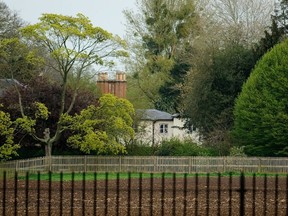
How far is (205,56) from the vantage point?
57094 millimetres

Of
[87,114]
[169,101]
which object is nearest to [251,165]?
[87,114]

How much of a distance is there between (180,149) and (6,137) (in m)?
11.7

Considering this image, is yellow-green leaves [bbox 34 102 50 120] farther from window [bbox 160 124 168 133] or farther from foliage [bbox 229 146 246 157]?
window [bbox 160 124 168 133]

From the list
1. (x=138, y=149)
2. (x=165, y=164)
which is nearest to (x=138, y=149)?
(x=138, y=149)

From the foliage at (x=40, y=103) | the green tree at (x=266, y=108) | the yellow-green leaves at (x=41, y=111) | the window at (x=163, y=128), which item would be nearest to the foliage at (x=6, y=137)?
the foliage at (x=40, y=103)

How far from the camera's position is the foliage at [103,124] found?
146 feet

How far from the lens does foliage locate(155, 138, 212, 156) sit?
48969 millimetres

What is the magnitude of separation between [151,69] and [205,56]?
1918cm

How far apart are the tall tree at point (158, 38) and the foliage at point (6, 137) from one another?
105 feet

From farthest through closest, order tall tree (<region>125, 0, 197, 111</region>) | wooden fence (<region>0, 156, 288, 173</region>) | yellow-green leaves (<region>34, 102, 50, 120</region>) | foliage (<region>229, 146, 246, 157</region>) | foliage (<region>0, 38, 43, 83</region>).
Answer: tall tree (<region>125, 0, 197, 111</region>) → foliage (<region>229, 146, 246, 157</region>) → yellow-green leaves (<region>34, 102, 50, 120</region>) → foliage (<region>0, 38, 43, 83</region>) → wooden fence (<region>0, 156, 288, 173</region>)

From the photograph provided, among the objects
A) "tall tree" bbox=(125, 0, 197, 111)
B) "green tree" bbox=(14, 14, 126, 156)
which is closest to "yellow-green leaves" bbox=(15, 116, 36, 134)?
"green tree" bbox=(14, 14, 126, 156)

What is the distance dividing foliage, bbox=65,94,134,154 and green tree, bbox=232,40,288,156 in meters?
7.58

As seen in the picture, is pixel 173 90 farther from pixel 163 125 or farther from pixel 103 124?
pixel 103 124

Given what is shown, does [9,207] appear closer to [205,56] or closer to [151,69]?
[205,56]
